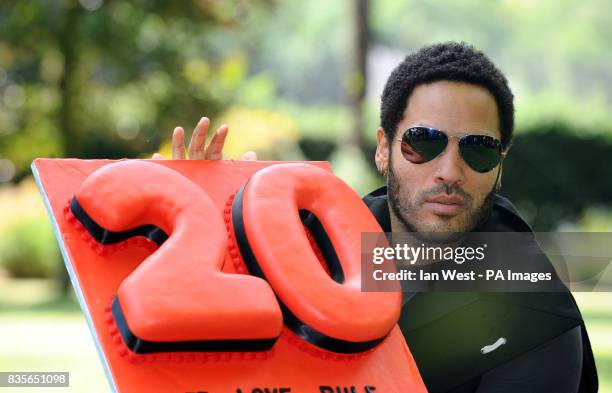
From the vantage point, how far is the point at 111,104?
21281 millimetres

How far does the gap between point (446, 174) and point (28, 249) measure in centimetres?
1824

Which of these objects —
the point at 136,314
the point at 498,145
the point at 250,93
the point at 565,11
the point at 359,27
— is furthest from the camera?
the point at 565,11

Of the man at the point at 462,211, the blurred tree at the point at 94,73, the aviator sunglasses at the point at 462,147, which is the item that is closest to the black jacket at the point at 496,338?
the man at the point at 462,211

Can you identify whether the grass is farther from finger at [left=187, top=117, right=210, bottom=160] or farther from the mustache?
the mustache

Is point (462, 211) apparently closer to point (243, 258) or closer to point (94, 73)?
point (243, 258)

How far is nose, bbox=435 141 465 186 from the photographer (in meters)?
2.91

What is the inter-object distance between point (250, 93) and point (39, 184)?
64.0 feet

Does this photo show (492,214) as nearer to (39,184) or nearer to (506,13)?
(39,184)

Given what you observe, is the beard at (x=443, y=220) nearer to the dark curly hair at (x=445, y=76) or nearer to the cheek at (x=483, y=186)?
the cheek at (x=483, y=186)

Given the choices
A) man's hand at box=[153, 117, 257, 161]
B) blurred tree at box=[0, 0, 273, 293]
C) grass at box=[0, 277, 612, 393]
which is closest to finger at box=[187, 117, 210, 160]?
man's hand at box=[153, 117, 257, 161]

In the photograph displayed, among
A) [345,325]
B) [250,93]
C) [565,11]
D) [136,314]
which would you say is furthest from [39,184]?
[565,11]

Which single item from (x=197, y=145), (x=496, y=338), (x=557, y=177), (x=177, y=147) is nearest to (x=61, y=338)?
(x=177, y=147)

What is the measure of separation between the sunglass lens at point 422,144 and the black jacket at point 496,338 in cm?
30

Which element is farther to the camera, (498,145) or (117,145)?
(117,145)
